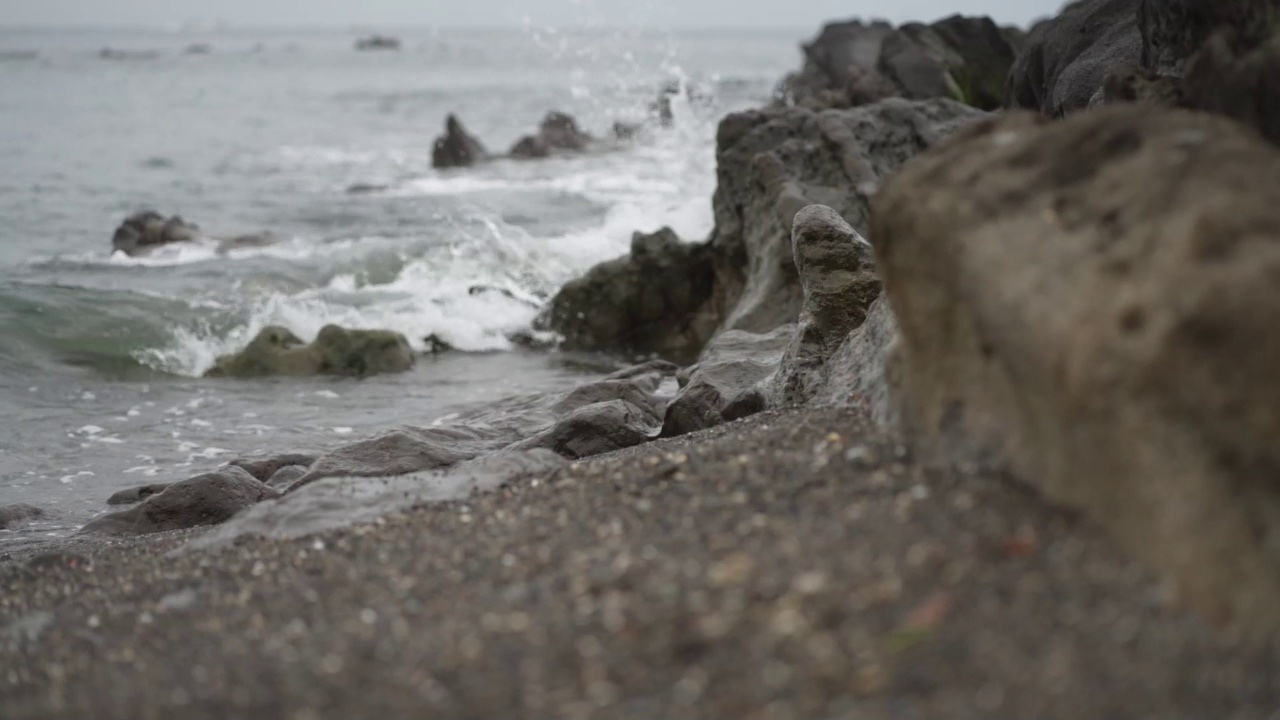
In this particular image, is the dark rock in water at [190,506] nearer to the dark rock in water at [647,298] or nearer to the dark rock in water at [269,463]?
the dark rock in water at [269,463]

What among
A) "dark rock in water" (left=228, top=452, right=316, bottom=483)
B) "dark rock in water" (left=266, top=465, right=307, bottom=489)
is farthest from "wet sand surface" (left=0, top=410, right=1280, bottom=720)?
"dark rock in water" (left=228, top=452, right=316, bottom=483)

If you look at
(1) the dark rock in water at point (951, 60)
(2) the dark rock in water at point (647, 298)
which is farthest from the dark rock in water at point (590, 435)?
(1) the dark rock in water at point (951, 60)

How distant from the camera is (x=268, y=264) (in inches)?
769

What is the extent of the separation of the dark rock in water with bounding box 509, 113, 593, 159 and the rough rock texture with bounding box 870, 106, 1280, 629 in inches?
1237

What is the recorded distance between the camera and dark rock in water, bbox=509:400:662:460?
339 inches

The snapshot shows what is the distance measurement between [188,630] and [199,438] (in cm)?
728

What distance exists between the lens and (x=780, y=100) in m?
31.1

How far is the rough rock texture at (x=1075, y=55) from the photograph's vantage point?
863cm

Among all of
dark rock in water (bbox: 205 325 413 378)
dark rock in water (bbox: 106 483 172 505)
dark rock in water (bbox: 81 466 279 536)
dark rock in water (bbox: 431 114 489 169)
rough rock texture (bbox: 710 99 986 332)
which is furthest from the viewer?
dark rock in water (bbox: 431 114 489 169)

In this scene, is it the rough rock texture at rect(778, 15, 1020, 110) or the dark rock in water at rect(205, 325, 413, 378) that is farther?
the rough rock texture at rect(778, 15, 1020, 110)

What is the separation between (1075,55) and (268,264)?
44.0 ft

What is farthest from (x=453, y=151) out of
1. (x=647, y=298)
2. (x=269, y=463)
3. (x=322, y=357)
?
(x=269, y=463)

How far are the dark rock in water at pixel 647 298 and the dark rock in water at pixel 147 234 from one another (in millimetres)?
9329

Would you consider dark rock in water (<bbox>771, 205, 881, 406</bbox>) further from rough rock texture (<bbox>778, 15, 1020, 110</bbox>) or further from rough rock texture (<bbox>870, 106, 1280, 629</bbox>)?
rough rock texture (<bbox>778, 15, 1020, 110</bbox>)
